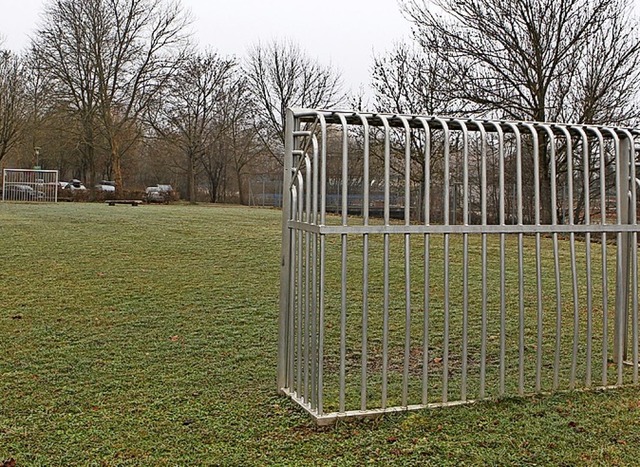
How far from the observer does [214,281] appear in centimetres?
910

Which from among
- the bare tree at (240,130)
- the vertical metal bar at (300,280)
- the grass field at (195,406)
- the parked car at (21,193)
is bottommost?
the grass field at (195,406)

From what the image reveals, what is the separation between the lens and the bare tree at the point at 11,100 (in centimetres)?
3603

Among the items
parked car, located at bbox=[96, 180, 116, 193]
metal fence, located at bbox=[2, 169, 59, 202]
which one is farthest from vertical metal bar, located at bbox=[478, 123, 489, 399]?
parked car, located at bbox=[96, 180, 116, 193]

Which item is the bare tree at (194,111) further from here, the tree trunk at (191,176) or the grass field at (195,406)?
the grass field at (195,406)

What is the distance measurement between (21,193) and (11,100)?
21.6 ft

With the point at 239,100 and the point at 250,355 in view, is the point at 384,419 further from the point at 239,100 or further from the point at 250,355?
the point at 239,100

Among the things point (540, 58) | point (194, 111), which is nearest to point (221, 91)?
point (194, 111)

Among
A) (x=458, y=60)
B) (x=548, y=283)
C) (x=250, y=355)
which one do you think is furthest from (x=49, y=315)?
(x=458, y=60)

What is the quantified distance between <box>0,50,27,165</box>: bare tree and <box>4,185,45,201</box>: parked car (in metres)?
5.20

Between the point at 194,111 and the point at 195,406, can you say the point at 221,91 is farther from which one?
the point at 195,406

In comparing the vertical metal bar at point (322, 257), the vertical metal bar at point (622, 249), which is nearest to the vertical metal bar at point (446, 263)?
the vertical metal bar at point (322, 257)

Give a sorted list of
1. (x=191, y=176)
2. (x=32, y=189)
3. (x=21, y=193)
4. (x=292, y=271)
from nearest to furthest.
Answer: (x=292, y=271) < (x=32, y=189) < (x=21, y=193) < (x=191, y=176)

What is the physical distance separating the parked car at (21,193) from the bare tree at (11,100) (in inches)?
205

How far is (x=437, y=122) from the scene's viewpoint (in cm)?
429
